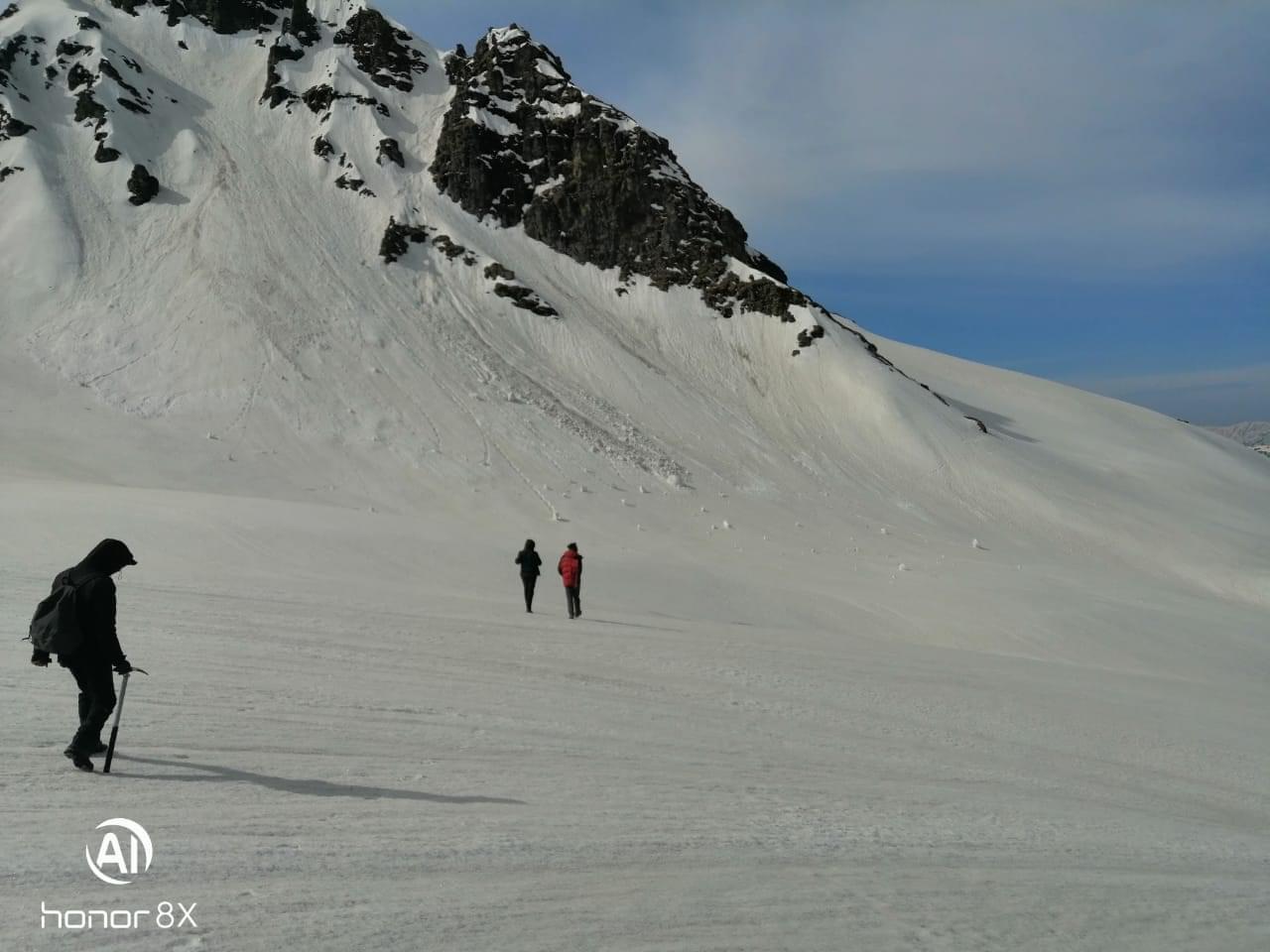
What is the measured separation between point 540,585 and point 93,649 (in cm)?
1471

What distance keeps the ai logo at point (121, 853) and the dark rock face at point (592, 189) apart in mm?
49584

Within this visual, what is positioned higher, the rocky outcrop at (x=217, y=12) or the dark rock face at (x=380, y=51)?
the rocky outcrop at (x=217, y=12)

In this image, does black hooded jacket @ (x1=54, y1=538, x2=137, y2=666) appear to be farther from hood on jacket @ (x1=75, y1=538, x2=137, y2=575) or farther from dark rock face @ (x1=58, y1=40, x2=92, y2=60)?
dark rock face @ (x1=58, y1=40, x2=92, y2=60)

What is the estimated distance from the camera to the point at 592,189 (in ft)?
189

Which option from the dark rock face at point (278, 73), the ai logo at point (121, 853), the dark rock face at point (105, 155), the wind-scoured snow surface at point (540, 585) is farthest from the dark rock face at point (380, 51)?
the ai logo at point (121, 853)

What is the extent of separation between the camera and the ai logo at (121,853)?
4773mm

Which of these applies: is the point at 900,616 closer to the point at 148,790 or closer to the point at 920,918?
the point at 920,918

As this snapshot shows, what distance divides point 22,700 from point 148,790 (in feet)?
7.45

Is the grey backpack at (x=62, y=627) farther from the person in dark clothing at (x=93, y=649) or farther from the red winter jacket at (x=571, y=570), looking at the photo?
the red winter jacket at (x=571, y=570)

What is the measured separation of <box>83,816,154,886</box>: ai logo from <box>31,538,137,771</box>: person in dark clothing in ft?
3.03

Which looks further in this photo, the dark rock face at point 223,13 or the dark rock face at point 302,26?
the dark rock face at point 223,13

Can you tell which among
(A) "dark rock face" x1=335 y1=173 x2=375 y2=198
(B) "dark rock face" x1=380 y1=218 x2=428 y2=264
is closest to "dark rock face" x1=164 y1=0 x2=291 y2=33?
(A) "dark rock face" x1=335 y1=173 x2=375 y2=198

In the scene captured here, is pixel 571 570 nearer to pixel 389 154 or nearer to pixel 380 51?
pixel 389 154

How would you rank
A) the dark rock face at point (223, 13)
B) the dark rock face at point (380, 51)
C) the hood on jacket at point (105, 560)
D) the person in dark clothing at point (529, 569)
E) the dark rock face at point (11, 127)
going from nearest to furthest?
the hood on jacket at point (105, 560)
the person in dark clothing at point (529, 569)
the dark rock face at point (11, 127)
the dark rock face at point (380, 51)
the dark rock face at point (223, 13)
